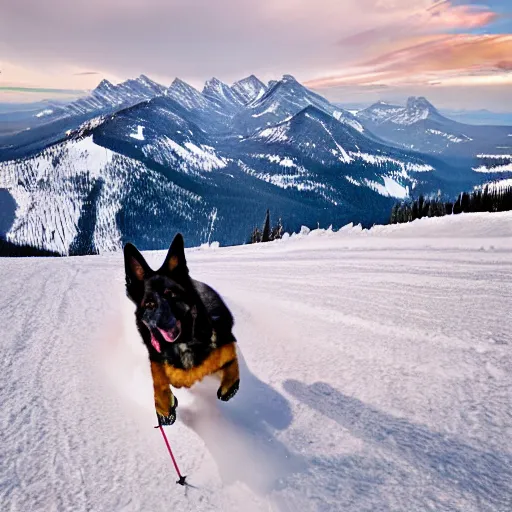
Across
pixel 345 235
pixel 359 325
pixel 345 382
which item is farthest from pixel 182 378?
pixel 345 235

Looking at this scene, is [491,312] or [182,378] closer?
[182,378]

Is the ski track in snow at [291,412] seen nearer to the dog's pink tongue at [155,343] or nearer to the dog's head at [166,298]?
the dog's pink tongue at [155,343]

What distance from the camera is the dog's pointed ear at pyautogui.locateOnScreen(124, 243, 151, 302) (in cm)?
391

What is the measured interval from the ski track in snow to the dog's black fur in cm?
105

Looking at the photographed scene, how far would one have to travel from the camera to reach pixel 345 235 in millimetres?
23047

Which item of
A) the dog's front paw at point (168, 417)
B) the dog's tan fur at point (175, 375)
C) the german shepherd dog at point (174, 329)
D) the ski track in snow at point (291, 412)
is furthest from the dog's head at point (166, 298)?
the ski track in snow at point (291, 412)

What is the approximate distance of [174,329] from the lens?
379 cm

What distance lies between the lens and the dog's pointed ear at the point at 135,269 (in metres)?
3.91

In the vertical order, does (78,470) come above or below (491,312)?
below

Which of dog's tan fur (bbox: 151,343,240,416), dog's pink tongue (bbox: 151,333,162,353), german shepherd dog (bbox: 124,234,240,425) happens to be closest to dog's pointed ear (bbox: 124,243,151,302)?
german shepherd dog (bbox: 124,234,240,425)

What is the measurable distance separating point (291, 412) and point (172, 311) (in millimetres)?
2000

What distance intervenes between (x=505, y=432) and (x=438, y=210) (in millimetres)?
96271

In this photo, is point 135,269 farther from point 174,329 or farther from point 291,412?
point 291,412

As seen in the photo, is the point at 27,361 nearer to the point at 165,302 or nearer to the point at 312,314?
the point at 165,302
